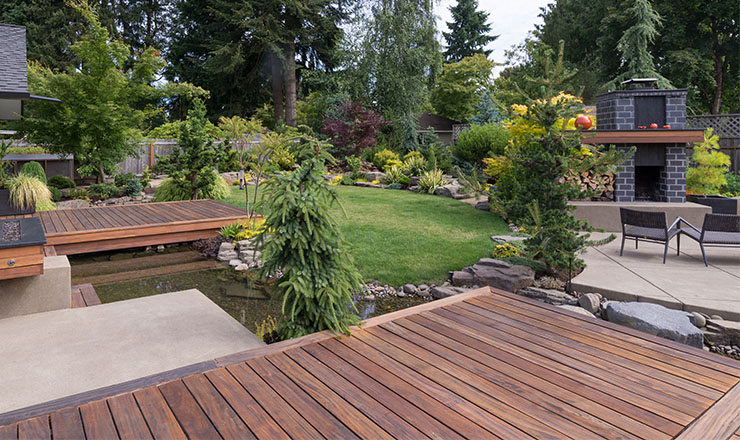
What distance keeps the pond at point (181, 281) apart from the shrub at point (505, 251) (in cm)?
147

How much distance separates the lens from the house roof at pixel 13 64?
5.16 metres

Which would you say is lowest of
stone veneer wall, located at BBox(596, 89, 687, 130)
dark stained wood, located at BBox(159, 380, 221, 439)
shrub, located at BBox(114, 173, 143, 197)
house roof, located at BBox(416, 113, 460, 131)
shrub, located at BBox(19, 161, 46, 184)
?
dark stained wood, located at BBox(159, 380, 221, 439)

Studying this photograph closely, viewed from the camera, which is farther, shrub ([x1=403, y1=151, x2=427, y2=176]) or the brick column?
shrub ([x1=403, y1=151, x2=427, y2=176])

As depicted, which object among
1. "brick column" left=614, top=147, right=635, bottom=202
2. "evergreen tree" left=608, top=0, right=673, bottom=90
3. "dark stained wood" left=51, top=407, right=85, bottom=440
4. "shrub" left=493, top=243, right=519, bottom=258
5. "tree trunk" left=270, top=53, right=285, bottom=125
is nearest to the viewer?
"dark stained wood" left=51, top=407, right=85, bottom=440

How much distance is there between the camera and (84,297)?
4.30 m

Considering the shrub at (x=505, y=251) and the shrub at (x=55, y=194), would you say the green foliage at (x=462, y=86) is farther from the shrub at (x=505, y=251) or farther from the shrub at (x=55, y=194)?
the shrub at (x=505, y=251)

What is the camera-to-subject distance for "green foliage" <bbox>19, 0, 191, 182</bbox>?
10.1m

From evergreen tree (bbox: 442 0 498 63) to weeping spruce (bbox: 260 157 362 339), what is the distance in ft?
109

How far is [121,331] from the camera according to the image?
330 centimetres

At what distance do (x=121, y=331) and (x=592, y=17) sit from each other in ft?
86.1

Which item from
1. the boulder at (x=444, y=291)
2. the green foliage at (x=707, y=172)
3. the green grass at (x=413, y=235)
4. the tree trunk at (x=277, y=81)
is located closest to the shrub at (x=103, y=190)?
the green grass at (x=413, y=235)

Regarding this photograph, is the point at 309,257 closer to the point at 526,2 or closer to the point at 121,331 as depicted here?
the point at 121,331

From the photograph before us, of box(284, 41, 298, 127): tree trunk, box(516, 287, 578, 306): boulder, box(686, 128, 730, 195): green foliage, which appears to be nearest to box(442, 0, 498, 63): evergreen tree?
box(284, 41, 298, 127): tree trunk

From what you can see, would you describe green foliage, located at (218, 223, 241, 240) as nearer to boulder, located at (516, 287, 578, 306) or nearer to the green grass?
the green grass
